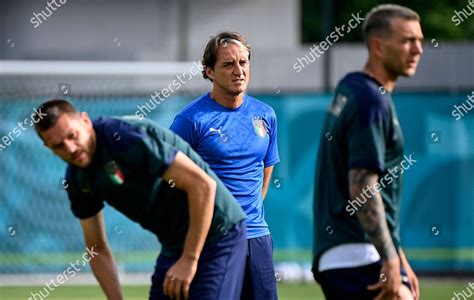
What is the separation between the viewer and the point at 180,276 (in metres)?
5.58

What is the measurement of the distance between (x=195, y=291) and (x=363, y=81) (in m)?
1.41

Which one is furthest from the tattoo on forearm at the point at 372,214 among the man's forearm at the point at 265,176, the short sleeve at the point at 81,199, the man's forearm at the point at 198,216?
the man's forearm at the point at 265,176

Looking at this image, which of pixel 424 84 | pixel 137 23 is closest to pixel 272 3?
pixel 137 23

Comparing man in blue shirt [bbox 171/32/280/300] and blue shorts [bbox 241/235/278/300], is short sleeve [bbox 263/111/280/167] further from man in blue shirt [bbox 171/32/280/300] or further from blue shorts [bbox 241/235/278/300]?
blue shorts [bbox 241/235/278/300]

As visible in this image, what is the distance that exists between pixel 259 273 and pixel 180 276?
4.65ft

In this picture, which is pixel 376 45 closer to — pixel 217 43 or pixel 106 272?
pixel 106 272

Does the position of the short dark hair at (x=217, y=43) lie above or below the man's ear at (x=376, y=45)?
below

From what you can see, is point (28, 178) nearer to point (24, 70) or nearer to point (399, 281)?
point (24, 70)

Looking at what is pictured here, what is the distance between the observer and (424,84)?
17.7 meters

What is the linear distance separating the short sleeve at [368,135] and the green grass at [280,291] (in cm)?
869

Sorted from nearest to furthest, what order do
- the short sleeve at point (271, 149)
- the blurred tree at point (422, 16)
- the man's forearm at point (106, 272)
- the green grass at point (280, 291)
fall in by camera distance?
1. the man's forearm at point (106, 272)
2. the short sleeve at point (271, 149)
3. the green grass at point (280, 291)
4. the blurred tree at point (422, 16)

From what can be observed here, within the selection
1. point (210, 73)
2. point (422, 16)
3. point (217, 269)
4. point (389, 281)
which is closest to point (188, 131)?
point (210, 73)

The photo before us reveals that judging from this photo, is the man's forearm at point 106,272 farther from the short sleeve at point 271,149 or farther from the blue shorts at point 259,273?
the short sleeve at point 271,149

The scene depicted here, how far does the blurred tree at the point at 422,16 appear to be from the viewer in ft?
117
